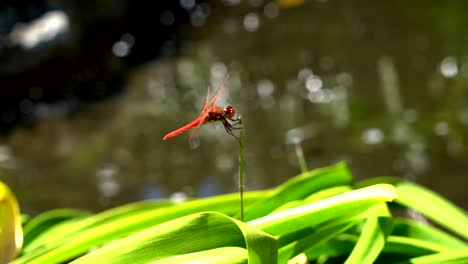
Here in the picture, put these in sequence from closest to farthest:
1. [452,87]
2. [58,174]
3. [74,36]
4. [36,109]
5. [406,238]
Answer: [406,238], [58,174], [452,87], [36,109], [74,36]

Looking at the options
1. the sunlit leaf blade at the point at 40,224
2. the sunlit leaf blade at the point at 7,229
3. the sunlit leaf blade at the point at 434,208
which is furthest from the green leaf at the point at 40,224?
the sunlit leaf blade at the point at 434,208

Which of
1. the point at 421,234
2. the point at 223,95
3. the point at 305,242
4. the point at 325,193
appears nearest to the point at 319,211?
the point at 305,242

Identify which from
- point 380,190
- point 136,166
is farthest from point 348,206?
point 136,166

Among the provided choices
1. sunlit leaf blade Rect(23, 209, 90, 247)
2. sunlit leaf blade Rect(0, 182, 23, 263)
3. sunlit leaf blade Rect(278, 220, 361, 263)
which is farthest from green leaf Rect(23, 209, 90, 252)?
sunlit leaf blade Rect(278, 220, 361, 263)

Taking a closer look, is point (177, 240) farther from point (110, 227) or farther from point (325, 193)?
point (325, 193)

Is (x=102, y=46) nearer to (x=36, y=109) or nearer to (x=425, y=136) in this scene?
(x=36, y=109)

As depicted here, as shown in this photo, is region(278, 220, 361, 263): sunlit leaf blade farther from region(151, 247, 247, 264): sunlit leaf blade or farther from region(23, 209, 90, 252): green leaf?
region(23, 209, 90, 252): green leaf
